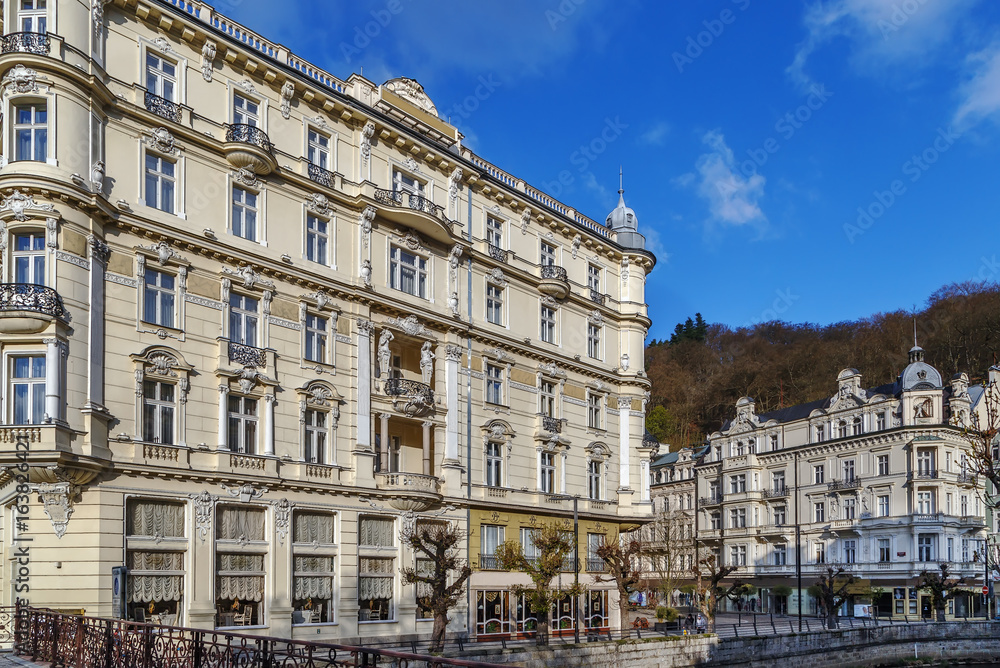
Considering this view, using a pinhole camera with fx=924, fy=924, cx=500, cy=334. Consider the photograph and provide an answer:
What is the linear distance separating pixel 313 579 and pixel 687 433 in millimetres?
73581

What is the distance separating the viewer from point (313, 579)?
106 ft

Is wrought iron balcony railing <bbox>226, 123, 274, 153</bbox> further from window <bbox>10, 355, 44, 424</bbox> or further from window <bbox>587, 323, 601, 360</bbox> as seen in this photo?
window <bbox>587, 323, 601, 360</bbox>

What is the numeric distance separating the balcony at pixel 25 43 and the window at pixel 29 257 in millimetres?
5295

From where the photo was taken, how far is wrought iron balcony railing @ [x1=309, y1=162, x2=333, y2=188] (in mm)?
34844

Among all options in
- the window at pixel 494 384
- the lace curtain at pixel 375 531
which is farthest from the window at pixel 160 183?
the window at pixel 494 384

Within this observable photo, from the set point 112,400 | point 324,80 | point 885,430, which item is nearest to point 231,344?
point 112,400

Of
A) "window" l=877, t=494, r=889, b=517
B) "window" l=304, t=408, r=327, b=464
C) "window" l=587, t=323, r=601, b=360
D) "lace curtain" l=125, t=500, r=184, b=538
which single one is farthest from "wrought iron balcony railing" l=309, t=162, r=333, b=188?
"window" l=877, t=494, r=889, b=517

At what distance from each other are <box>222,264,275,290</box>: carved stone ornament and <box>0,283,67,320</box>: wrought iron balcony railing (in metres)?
6.58

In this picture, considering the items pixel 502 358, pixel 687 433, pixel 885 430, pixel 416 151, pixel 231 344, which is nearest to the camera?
pixel 231 344

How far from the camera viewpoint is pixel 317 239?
35031mm

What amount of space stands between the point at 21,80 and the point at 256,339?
10797mm

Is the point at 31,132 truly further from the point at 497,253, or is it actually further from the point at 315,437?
the point at 497,253

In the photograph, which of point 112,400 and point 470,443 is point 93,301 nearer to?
point 112,400

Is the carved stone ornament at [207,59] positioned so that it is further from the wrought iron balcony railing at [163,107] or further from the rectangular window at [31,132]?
the rectangular window at [31,132]
